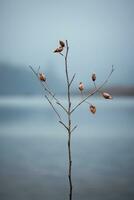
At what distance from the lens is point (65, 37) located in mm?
1674

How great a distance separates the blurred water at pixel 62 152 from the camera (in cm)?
168

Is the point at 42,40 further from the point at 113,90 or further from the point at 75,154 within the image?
the point at 75,154

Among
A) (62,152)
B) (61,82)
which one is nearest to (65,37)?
(61,82)

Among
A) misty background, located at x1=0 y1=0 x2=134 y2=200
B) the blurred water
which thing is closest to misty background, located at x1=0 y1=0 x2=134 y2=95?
misty background, located at x1=0 y1=0 x2=134 y2=200

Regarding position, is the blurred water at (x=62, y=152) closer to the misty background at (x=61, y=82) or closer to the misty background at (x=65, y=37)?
the misty background at (x=61, y=82)

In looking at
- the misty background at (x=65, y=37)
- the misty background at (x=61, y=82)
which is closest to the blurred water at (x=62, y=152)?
the misty background at (x=61, y=82)

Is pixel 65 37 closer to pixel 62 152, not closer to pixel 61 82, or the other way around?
pixel 61 82

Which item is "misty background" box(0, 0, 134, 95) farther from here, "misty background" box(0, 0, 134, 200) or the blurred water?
the blurred water

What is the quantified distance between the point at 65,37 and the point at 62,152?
21.8 inches

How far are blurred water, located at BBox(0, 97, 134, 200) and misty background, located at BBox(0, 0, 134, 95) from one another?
4.8 inches

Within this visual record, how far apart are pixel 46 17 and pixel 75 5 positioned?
0.14 metres

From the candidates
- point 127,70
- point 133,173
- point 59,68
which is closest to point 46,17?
point 59,68

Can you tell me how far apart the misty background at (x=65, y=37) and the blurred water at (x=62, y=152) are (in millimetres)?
121

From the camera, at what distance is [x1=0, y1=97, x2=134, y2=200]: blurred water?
168 cm
